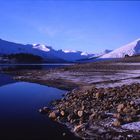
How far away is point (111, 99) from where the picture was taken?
907 inches

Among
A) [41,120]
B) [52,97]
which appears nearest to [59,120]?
[41,120]

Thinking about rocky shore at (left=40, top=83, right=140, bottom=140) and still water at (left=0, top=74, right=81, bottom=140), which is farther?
still water at (left=0, top=74, right=81, bottom=140)

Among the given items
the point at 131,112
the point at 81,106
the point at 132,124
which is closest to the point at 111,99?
the point at 81,106

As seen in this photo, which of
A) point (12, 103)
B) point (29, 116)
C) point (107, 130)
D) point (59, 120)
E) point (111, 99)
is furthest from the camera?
point (12, 103)

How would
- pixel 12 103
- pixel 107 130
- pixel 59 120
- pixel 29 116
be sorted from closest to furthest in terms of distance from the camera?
pixel 107 130 < pixel 59 120 < pixel 29 116 < pixel 12 103

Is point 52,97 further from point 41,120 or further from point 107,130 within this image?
point 107,130

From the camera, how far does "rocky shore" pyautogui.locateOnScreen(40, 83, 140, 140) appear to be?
16.1 m

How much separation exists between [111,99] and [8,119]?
7163 mm

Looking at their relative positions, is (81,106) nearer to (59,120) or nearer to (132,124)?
(59,120)

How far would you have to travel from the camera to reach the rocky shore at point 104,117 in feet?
52.7

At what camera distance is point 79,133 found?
16.8 meters

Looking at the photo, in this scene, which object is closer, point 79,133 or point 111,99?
point 79,133

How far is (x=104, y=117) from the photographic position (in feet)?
61.3

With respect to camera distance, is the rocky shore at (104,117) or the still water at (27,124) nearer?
the rocky shore at (104,117)
